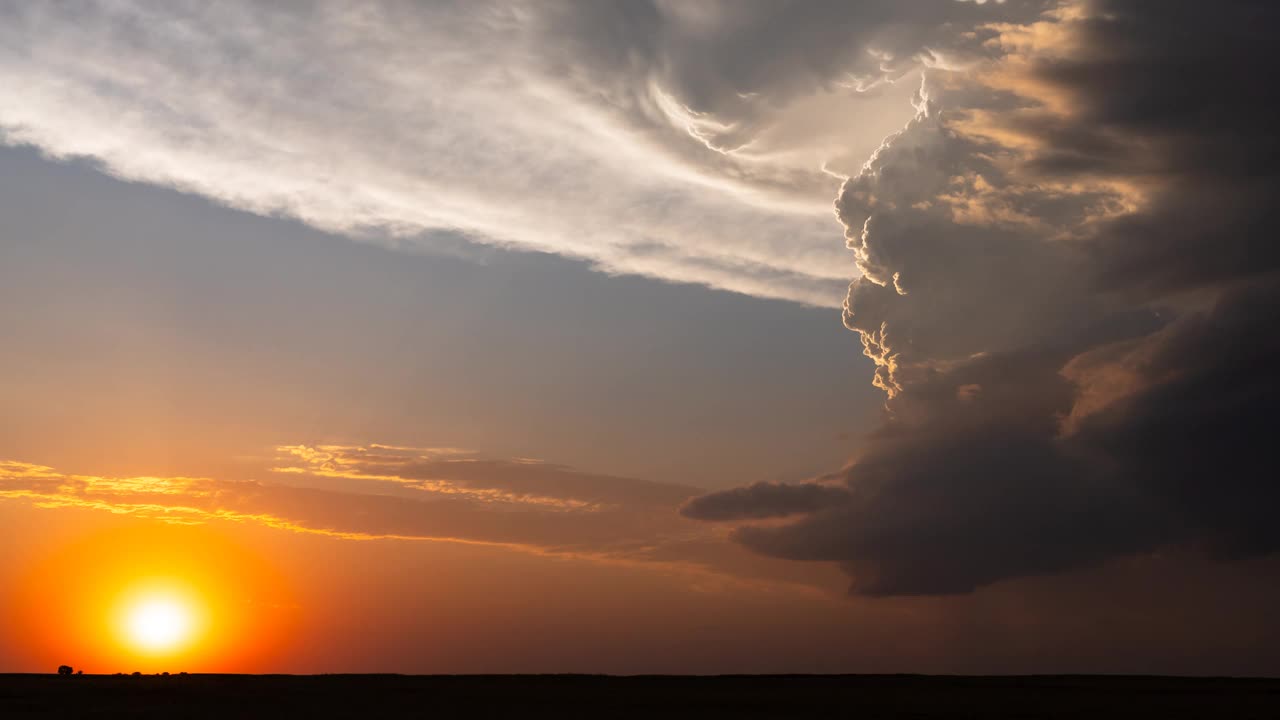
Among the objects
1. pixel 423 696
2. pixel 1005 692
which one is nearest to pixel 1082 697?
pixel 1005 692

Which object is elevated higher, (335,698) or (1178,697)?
(1178,697)

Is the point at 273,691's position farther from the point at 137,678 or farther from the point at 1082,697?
the point at 1082,697

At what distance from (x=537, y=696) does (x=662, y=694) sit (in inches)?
801

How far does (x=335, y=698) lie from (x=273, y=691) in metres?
17.6

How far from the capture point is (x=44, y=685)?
131125 mm

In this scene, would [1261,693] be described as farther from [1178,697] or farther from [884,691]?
[884,691]

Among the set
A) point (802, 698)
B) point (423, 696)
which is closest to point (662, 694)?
point (802, 698)

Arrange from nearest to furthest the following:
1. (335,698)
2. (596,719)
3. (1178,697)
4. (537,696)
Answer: (596,719), (335,698), (537,696), (1178,697)

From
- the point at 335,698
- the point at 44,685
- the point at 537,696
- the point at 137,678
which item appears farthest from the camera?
the point at 137,678

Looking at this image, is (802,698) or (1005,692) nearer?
(802,698)

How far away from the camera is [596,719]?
89.6 meters

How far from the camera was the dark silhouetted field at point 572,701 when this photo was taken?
96.2 meters

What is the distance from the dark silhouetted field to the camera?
96.2m

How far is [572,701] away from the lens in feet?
370
